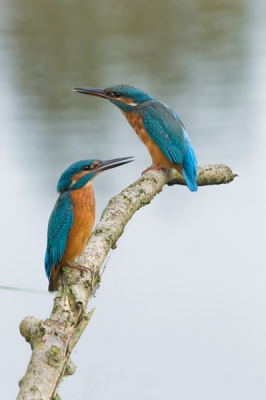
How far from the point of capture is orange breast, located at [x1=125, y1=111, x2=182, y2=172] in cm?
335

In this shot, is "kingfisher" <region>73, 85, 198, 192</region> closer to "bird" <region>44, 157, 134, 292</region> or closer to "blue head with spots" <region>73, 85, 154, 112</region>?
"blue head with spots" <region>73, 85, 154, 112</region>

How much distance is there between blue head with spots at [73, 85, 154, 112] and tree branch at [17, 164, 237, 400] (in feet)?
2.16

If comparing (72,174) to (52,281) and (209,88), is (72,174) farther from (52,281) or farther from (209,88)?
(209,88)

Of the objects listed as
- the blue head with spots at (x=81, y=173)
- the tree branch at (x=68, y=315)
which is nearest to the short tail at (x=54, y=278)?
the tree branch at (x=68, y=315)

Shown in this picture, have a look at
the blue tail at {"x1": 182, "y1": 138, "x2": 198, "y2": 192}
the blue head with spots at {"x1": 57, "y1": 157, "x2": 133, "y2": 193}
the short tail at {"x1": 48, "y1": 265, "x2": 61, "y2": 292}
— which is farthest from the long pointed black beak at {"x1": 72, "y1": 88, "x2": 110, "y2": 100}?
the short tail at {"x1": 48, "y1": 265, "x2": 61, "y2": 292}

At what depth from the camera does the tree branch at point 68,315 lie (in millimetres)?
1770

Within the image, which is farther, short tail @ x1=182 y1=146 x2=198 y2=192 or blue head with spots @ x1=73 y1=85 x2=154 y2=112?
blue head with spots @ x1=73 y1=85 x2=154 y2=112

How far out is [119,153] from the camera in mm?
8539

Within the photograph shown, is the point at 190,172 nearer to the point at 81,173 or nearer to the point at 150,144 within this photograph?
the point at 150,144

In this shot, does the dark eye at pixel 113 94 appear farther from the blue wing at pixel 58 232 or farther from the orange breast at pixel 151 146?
the blue wing at pixel 58 232

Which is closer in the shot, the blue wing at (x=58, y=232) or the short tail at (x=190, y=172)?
the blue wing at (x=58, y=232)

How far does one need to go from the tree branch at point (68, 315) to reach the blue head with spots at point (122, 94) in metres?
0.66

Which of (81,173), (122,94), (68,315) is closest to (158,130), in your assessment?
(122,94)

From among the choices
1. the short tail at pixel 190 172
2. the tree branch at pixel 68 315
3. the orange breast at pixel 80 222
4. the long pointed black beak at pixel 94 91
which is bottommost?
the tree branch at pixel 68 315
